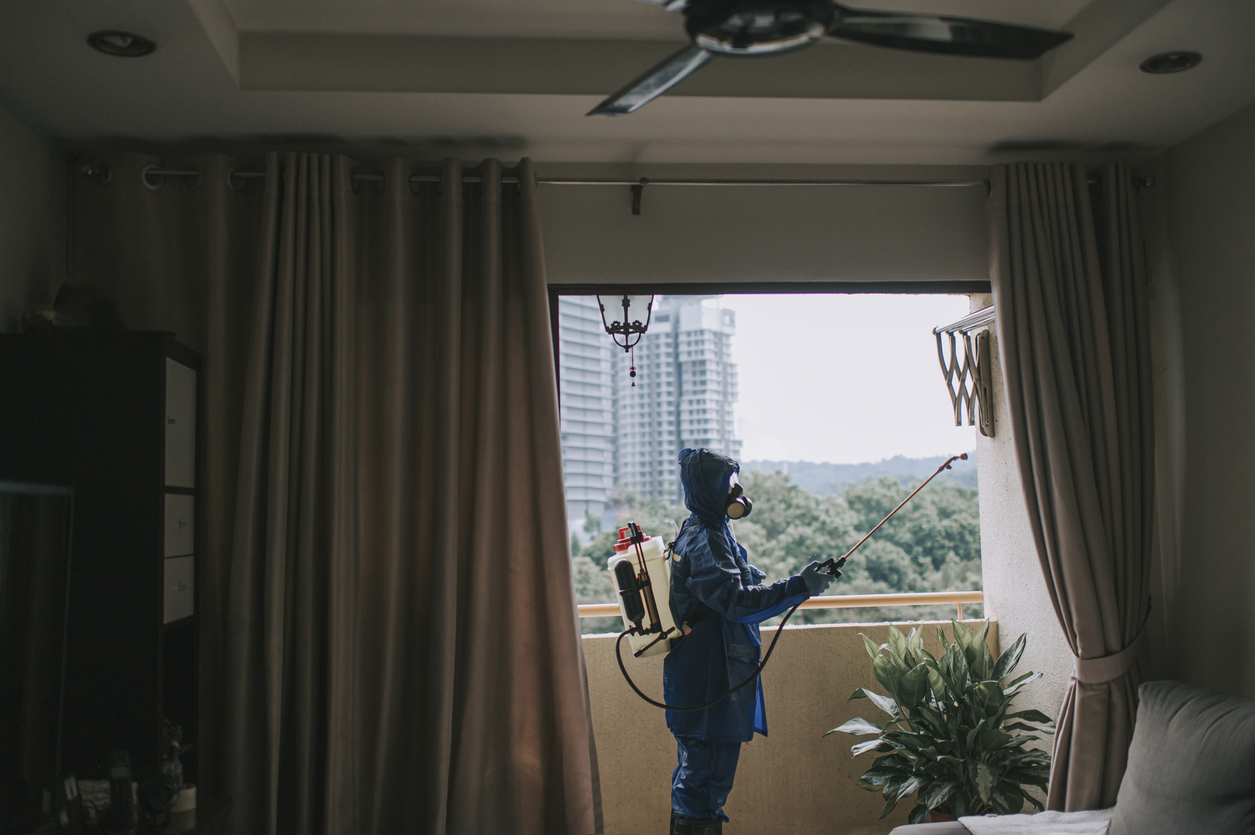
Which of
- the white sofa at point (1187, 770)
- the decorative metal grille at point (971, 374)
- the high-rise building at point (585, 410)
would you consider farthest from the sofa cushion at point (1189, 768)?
the high-rise building at point (585, 410)

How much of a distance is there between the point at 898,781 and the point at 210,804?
2.05m

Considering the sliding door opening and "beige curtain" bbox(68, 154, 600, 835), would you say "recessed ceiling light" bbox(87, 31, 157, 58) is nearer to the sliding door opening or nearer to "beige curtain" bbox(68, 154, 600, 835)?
"beige curtain" bbox(68, 154, 600, 835)

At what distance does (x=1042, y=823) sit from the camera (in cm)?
217

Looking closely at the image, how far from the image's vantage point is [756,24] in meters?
1.29

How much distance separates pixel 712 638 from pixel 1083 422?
4.44 ft

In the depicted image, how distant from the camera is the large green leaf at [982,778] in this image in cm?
258

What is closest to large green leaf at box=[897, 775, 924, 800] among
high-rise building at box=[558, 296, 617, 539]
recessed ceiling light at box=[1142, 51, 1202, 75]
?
recessed ceiling light at box=[1142, 51, 1202, 75]

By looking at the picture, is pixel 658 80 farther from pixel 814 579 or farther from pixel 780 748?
pixel 780 748

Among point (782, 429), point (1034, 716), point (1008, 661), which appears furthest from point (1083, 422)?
point (782, 429)

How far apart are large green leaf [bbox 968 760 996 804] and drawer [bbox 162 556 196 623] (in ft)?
7.80

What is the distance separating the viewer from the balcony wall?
314 centimetres

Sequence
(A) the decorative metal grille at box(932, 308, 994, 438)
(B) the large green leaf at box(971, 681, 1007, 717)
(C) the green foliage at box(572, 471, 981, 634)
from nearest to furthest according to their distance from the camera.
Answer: (B) the large green leaf at box(971, 681, 1007, 717)
(A) the decorative metal grille at box(932, 308, 994, 438)
(C) the green foliage at box(572, 471, 981, 634)

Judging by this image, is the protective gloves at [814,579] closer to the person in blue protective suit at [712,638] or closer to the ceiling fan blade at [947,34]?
the person in blue protective suit at [712,638]

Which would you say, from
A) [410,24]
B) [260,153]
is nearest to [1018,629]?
[410,24]
